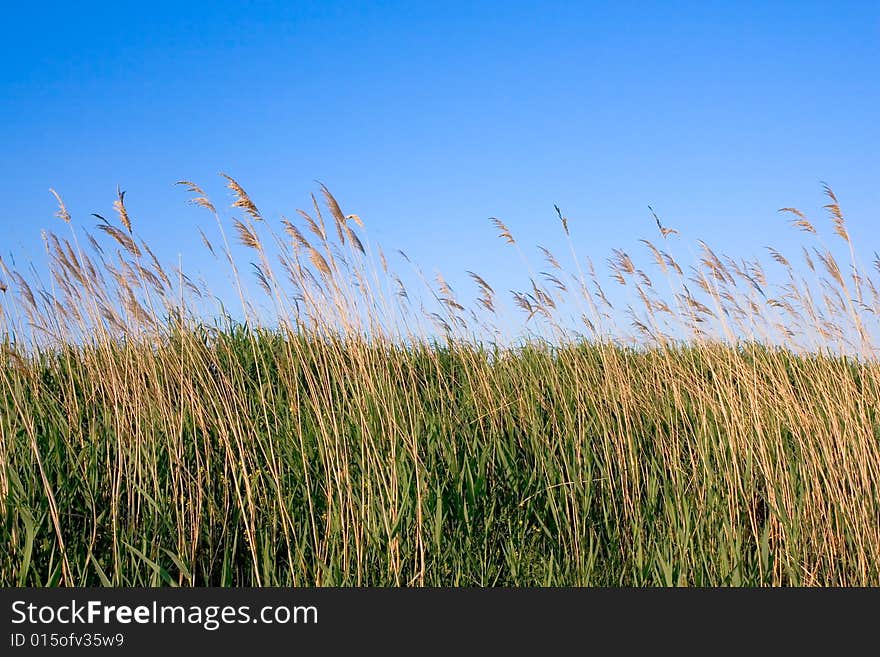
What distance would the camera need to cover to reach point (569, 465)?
2.93m

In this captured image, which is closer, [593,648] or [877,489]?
[593,648]

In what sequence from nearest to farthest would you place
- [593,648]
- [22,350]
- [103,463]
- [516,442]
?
[593,648], [103,463], [516,442], [22,350]

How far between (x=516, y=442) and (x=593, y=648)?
1408 mm

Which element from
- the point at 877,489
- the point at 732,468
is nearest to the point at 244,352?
the point at 732,468

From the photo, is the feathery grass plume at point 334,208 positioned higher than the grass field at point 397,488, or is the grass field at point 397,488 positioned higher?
the feathery grass plume at point 334,208

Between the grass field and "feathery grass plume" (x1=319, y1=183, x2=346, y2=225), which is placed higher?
"feathery grass plume" (x1=319, y1=183, x2=346, y2=225)

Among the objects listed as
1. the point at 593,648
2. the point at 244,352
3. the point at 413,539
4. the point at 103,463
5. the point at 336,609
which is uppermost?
the point at 244,352

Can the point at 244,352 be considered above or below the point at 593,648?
above

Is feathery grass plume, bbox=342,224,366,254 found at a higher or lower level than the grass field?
higher

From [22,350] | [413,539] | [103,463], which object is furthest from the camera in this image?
[22,350]

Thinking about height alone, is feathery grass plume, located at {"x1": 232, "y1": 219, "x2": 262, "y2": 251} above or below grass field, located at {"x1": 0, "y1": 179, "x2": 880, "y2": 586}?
above

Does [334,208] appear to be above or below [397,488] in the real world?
above

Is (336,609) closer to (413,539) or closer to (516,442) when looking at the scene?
(413,539)

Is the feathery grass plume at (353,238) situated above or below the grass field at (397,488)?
above
